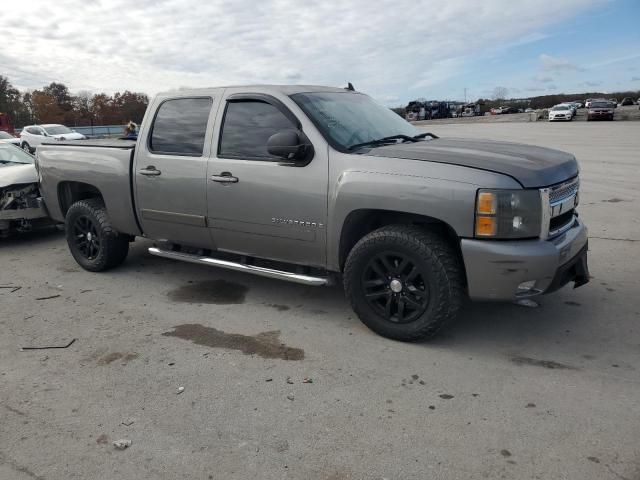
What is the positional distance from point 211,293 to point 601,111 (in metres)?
42.2

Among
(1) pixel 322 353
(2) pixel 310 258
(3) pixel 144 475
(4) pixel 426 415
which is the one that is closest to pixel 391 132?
(2) pixel 310 258

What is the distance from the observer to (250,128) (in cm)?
451

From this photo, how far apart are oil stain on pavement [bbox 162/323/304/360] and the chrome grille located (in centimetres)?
202

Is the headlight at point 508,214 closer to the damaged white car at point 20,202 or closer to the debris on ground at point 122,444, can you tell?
the debris on ground at point 122,444

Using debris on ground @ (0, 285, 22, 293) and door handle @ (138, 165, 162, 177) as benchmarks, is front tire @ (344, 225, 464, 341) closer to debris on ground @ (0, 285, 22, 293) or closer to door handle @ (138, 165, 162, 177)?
door handle @ (138, 165, 162, 177)

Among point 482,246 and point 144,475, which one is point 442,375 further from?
point 144,475

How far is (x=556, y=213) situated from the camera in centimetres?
364

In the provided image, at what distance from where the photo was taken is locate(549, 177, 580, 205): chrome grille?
3.57 m

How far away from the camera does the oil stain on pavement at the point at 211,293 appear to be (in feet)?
16.2

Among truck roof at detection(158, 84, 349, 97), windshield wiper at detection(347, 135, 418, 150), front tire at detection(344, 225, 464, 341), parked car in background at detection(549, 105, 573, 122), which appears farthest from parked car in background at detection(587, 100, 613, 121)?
front tire at detection(344, 225, 464, 341)

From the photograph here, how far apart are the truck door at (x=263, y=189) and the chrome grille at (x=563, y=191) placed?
1.58 metres

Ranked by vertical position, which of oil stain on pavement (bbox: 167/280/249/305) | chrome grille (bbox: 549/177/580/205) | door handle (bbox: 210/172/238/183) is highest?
door handle (bbox: 210/172/238/183)

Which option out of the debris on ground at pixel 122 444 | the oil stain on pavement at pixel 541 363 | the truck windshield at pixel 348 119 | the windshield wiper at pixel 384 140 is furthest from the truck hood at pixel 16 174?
the oil stain on pavement at pixel 541 363

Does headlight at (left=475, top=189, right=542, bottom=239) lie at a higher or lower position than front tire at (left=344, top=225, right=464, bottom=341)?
higher
